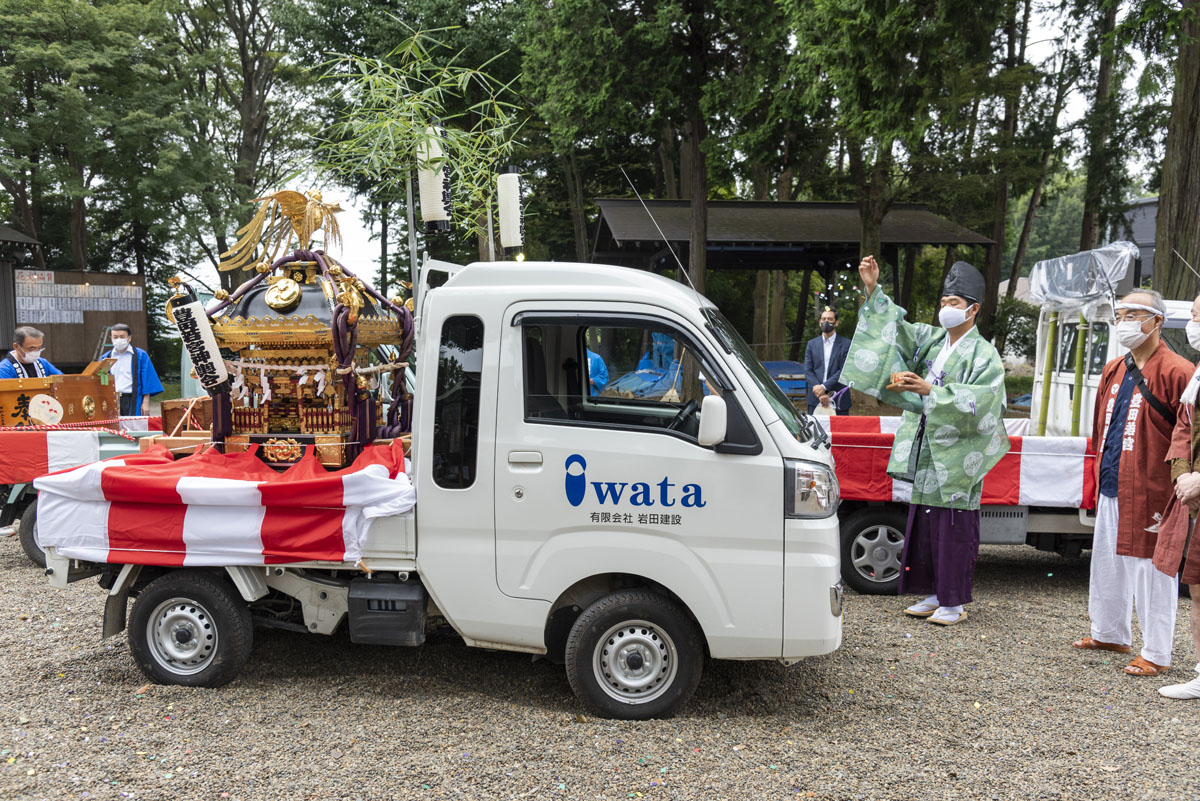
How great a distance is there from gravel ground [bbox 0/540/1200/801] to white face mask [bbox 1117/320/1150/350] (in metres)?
1.85

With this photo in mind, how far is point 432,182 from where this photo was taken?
5.30 metres

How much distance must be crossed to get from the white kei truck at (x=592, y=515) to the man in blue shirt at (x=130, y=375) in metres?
6.11

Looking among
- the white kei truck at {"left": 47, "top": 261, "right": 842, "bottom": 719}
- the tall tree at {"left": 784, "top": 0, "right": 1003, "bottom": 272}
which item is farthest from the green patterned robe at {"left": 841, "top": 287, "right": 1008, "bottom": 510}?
the tall tree at {"left": 784, "top": 0, "right": 1003, "bottom": 272}

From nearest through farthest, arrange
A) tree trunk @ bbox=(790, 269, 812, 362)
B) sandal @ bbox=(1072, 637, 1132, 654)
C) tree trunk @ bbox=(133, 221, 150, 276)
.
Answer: sandal @ bbox=(1072, 637, 1132, 654)
tree trunk @ bbox=(790, 269, 812, 362)
tree trunk @ bbox=(133, 221, 150, 276)

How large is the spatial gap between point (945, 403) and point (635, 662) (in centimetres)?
247

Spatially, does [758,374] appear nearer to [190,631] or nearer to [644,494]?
[644,494]

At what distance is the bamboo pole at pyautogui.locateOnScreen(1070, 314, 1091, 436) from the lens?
8195 mm

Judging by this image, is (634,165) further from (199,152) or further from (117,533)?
(117,533)

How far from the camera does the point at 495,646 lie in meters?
4.15

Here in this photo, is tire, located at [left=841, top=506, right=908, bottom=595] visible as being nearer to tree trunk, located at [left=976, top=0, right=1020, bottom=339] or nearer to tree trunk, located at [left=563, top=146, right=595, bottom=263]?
tree trunk, located at [left=976, top=0, right=1020, bottom=339]

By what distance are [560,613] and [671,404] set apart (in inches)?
45.1

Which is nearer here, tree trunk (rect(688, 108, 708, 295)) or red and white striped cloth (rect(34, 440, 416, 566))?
red and white striped cloth (rect(34, 440, 416, 566))

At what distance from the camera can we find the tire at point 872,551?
6.27m

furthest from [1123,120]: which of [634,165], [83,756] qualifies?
[83,756]
